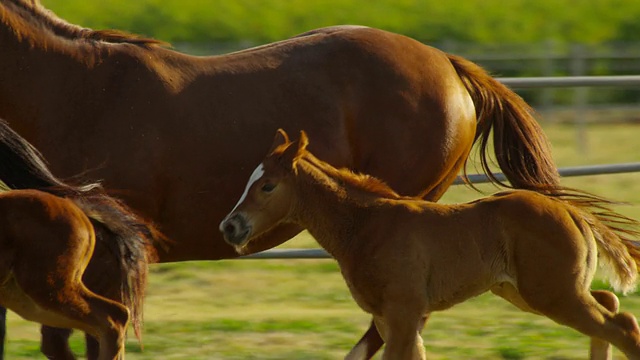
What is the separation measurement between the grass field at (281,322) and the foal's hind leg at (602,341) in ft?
2.93

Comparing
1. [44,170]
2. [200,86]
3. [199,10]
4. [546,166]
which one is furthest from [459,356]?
[199,10]

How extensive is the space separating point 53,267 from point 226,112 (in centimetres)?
113

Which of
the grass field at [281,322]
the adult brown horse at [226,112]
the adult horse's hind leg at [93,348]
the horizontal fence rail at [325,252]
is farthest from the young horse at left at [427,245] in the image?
the horizontal fence rail at [325,252]

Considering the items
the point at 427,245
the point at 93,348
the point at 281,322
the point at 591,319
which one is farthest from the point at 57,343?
the point at 591,319

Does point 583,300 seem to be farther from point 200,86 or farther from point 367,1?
point 367,1

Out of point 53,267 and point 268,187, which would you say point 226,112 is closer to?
point 268,187

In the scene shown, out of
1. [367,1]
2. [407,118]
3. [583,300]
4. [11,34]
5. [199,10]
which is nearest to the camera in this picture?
[583,300]

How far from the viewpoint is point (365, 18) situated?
25812 mm

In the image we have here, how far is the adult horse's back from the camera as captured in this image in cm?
504

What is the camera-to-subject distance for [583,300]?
462cm

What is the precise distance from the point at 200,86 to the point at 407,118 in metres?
0.94

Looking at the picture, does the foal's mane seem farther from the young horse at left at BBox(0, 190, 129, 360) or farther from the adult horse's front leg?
the adult horse's front leg

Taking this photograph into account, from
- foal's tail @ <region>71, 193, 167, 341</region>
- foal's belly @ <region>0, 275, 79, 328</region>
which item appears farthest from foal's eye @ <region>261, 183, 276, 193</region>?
foal's belly @ <region>0, 275, 79, 328</region>

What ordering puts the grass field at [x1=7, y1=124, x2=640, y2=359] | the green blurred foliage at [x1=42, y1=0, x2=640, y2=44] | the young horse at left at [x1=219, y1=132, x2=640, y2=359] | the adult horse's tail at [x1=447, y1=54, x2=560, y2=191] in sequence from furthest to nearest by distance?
1. the green blurred foliage at [x1=42, y1=0, x2=640, y2=44]
2. the grass field at [x1=7, y1=124, x2=640, y2=359]
3. the adult horse's tail at [x1=447, y1=54, x2=560, y2=191]
4. the young horse at left at [x1=219, y1=132, x2=640, y2=359]
